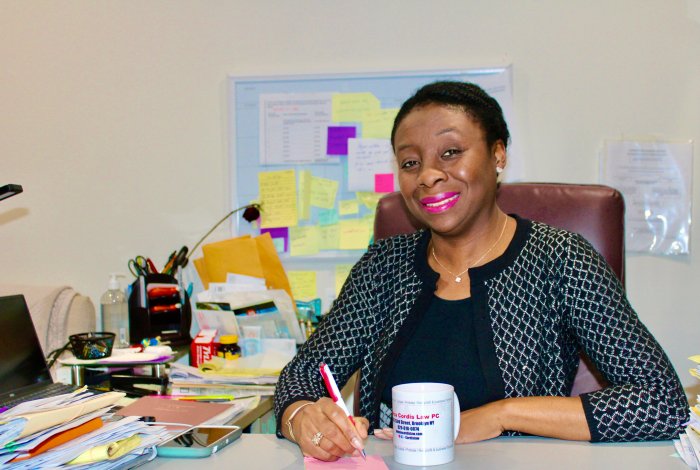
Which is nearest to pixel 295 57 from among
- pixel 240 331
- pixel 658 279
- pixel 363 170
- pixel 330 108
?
pixel 330 108

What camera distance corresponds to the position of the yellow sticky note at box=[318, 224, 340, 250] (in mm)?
2289

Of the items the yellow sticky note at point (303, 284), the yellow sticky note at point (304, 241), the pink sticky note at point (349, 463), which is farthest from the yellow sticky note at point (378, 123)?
the pink sticky note at point (349, 463)

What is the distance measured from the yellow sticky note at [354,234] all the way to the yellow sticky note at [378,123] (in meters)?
0.28

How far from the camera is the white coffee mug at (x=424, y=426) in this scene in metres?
0.93

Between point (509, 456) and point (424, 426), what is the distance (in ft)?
0.47

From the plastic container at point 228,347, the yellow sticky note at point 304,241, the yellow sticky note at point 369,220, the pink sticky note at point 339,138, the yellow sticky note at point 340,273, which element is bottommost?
the plastic container at point 228,347

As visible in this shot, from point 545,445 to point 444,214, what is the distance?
53cm

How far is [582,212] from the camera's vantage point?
1.57 metres

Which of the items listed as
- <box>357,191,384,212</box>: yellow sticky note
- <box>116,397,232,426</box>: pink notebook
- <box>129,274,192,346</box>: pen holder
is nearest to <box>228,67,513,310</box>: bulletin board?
<box>357,191,384,212</box>: yellow sticky note

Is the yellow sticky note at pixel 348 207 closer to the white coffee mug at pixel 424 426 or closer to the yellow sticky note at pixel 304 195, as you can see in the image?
the yellow sticky note at pixel 304 195

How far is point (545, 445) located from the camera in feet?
3.38

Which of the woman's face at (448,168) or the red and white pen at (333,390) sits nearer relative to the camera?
the red and white pen at (333,390)

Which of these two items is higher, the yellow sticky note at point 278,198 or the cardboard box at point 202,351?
the yellow sticky note at point 278,198

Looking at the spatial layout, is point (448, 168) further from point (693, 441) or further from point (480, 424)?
point (693, 441)
